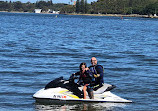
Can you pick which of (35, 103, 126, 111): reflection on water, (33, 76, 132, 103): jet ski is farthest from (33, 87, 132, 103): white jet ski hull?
(35, 103, 126, 111): reflection on water

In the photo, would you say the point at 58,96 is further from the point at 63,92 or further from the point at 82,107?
the point at 82,107

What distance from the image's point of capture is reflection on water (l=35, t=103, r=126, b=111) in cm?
1502

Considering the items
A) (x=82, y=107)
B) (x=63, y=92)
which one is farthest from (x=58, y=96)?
(x=82, y=107)

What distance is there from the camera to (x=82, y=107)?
15.3 m

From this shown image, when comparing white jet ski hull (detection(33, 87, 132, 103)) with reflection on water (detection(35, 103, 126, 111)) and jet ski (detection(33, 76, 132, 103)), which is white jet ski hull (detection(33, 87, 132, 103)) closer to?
jet ski (detection(33, 76, 132, 103))

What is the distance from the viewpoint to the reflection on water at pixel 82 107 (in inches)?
591

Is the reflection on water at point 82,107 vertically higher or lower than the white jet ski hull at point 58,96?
lower

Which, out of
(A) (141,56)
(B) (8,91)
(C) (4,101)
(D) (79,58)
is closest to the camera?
(C) (4,101)

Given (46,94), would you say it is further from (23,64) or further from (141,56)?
(141,56)

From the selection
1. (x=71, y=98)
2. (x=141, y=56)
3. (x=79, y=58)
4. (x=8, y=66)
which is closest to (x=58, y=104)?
(x=71, y=98)

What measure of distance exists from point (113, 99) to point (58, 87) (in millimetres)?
2247

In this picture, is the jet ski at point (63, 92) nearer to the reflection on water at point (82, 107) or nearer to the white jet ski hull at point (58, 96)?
the white jet ski hull at point (58, 96)

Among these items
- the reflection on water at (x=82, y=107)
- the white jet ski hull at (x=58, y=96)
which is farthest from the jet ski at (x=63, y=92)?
the reflection on water at (x=82, y=107)

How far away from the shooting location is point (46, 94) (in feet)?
50.0
